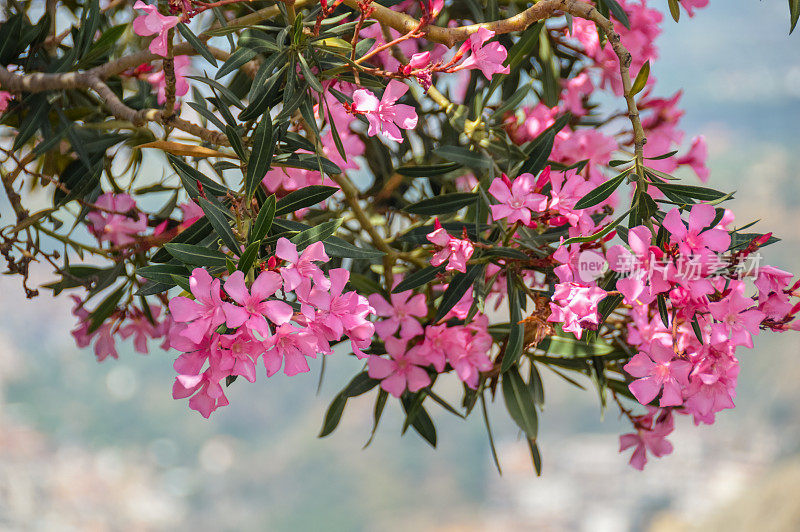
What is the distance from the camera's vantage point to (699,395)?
1003mm

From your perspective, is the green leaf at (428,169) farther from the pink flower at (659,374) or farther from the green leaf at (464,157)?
the pink flower at (659,374)

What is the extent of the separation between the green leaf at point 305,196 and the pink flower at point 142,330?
655 millimetres

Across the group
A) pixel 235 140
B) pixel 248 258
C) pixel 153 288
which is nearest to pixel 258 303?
pixel 248 258

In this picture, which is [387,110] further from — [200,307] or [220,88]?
[200,307]

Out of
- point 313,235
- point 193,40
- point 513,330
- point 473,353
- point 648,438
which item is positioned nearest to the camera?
point 313,235

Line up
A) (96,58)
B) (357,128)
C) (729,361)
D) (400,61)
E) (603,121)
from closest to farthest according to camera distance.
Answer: (729,361), (400,61), (96,58), (603,121), (357,128)

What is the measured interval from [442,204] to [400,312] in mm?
201

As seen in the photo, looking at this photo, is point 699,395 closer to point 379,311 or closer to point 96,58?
point 379,311

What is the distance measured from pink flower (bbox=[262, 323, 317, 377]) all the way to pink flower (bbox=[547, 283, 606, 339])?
32 centimetres

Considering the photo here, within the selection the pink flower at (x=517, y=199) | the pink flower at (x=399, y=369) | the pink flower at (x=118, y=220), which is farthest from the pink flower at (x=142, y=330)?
the pink flower at (x=517, y=199)

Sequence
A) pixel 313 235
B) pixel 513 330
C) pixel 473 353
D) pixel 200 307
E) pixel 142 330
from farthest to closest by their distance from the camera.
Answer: pixel 142 330
pixel 473 353
pixel 513 330
pixel 313 235
pixel 200 307

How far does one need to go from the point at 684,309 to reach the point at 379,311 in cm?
52

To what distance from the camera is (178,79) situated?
1392 mm

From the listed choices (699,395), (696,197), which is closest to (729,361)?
(699,395)
